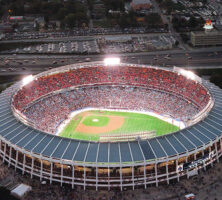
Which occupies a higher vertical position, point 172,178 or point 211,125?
point 211,125

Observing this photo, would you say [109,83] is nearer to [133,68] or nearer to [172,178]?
[133,68]

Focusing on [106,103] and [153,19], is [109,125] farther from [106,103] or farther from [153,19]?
[153,19]

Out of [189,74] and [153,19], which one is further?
[153,19]

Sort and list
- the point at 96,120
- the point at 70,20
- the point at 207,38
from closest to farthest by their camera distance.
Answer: the point at 96,120 < the point at 207,38 < the point at 70,20

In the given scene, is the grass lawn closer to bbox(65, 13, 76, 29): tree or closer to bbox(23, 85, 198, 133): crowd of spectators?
bbox(23, 85, 198, 133): crowd of spectators

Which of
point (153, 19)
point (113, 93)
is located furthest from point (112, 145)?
point (153, 19)

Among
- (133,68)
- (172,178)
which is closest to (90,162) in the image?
(172,178)

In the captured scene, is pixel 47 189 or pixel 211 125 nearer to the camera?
pixel 47 189
